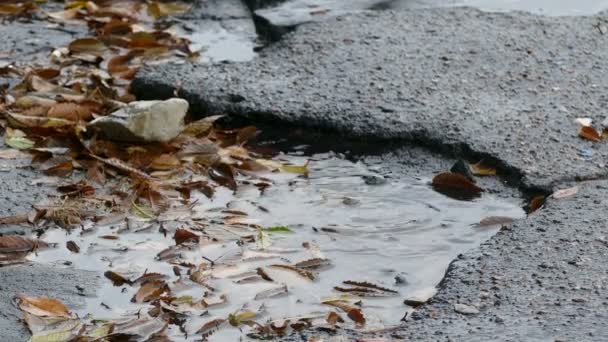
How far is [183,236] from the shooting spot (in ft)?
11.6

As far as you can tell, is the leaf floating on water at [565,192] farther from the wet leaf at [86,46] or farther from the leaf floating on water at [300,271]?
the wet leaf at [86,46]

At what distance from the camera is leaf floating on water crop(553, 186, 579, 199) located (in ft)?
12.2

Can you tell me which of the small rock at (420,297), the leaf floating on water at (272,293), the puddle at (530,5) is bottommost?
the leaf floating on water at (272,293)

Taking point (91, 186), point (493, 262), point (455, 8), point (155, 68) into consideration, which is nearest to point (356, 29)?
point (455, 8)

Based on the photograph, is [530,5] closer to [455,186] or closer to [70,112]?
[455,186]

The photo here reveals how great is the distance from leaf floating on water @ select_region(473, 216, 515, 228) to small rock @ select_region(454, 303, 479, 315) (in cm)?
60

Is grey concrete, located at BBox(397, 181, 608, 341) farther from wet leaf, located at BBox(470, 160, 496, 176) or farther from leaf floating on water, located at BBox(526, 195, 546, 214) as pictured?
wet leaf, located at BBox(470, 160, 496, 176)

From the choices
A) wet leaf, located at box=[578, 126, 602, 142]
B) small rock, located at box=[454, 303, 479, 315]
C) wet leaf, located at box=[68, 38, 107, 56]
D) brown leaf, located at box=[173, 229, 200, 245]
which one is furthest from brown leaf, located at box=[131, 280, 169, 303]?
wet leaf, located at box=[68, 38, 107, 56]

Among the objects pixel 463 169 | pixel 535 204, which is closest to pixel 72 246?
pixel 463 169

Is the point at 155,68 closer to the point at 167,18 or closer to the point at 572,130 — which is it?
the point at 167,18

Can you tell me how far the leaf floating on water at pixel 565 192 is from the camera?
3.72 metres

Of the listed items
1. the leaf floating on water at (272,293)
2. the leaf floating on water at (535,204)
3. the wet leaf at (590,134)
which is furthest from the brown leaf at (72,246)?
the wet leaf at (590,134)

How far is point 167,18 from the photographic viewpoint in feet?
18.5

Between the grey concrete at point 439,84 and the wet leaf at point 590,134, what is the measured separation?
3cm
